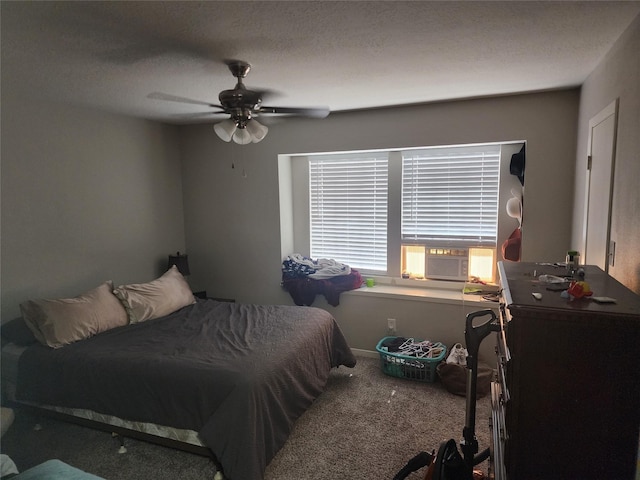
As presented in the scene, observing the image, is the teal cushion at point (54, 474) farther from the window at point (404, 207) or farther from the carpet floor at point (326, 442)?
the window at point (404, 207)

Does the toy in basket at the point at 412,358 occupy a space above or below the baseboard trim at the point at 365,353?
above

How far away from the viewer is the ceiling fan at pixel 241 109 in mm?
2242

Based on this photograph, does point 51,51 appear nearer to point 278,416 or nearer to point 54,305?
point 54,305

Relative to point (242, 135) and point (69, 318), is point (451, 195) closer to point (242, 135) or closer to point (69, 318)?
point (242, 135)

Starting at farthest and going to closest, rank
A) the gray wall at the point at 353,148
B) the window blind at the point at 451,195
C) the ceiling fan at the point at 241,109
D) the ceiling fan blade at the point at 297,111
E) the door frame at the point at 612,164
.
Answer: the window blind at the point at 451,195
the gray wall at the point at 353,148
the ceiling fan blade at the point at 297,111
the ceiling fan at the point at 241,109
the door frame at the point at 612,164

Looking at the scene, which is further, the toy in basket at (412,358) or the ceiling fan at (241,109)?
the toy in basket at (412,358)

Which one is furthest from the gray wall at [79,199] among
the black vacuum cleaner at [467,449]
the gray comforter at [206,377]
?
the black vacuum cleaner at [467,449]

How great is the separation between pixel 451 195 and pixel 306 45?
2.31 metres

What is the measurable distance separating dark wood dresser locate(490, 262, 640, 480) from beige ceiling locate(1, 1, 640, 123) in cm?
133

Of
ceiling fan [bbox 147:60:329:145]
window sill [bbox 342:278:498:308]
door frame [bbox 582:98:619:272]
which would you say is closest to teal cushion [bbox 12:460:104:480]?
ceiling fan [bbox 147:60:329:145]

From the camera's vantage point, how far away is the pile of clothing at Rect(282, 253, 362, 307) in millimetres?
3916

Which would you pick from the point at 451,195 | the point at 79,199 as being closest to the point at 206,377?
the point at 79,199

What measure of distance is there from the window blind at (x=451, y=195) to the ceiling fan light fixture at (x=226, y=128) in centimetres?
207

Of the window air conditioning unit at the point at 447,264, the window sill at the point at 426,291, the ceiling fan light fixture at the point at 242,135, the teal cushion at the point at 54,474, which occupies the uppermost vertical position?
the ceiling fan light fixture at the point at 242,135
